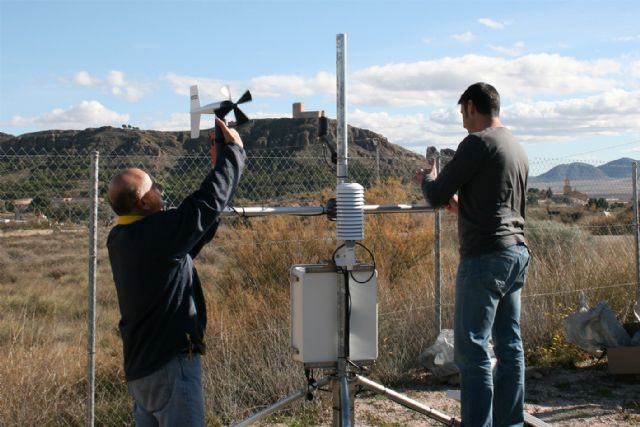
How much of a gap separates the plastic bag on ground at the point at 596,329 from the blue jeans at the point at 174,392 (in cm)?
437

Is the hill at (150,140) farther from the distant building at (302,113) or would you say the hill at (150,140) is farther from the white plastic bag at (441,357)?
the distant building at (302,113)

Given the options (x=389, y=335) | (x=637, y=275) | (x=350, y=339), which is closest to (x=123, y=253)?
(x=350, y=339)

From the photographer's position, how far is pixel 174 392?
3.12 metres

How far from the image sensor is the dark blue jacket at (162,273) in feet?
10.1

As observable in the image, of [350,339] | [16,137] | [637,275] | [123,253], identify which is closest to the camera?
[123,253]

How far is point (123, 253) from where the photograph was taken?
3.14 metres

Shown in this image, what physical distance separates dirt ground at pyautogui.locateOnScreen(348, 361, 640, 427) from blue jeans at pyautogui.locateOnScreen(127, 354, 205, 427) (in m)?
2.63

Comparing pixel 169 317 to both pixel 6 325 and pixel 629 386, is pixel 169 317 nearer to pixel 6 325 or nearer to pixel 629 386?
pixel 629 386

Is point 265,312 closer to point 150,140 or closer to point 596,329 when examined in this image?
point 596,329

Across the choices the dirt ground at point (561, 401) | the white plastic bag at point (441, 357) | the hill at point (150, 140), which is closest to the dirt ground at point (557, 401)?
the dirt ground at point (561, 401)

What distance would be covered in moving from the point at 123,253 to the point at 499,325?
2.08 metres

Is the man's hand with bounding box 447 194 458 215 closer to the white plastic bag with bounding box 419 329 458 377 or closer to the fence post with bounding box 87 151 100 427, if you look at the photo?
the fence post with bounding box 87 151 100 427

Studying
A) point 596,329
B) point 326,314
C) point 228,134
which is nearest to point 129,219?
point 228,134

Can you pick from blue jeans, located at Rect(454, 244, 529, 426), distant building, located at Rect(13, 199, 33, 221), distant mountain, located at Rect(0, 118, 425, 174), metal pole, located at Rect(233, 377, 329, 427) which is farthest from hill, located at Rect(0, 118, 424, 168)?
metal pole, located at Rect(233, 377, 329, 427)
